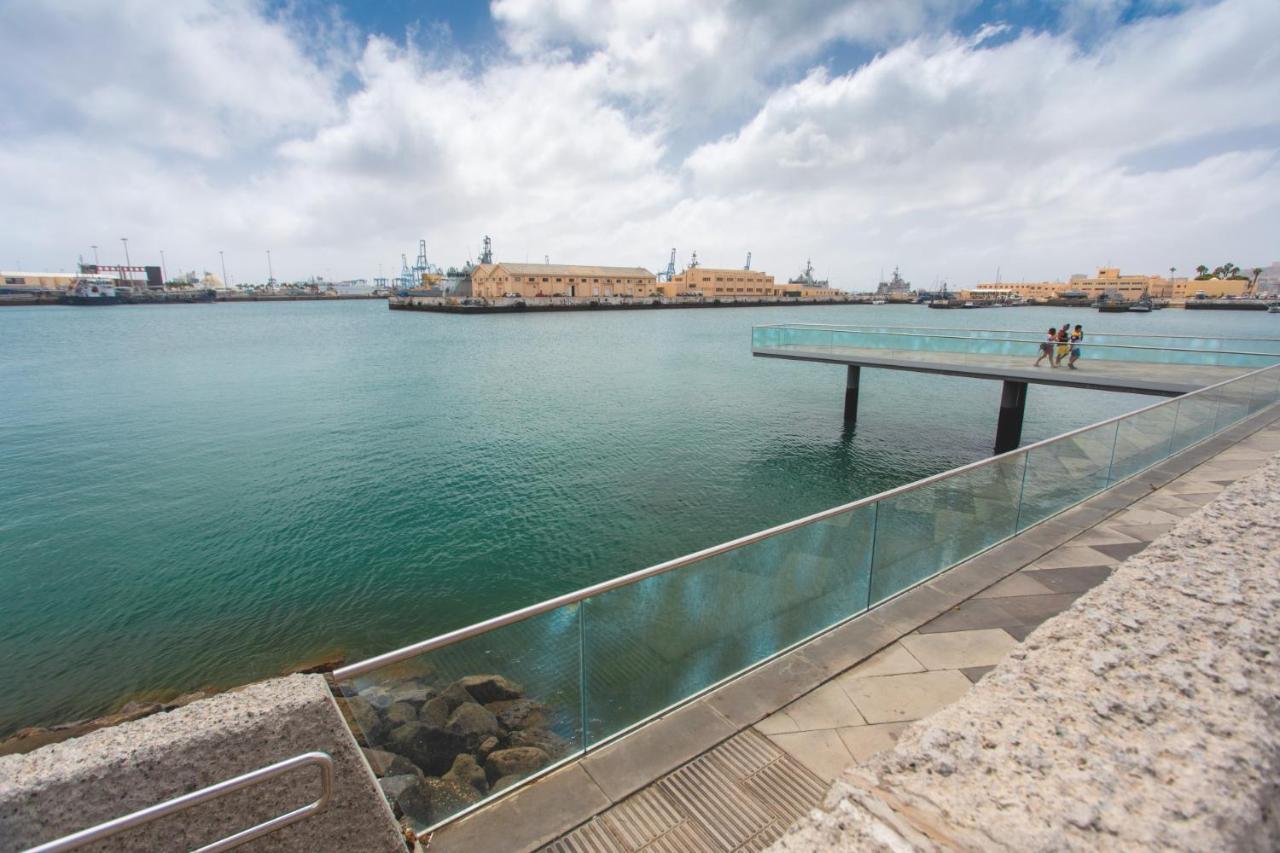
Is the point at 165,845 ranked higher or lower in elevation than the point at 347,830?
higher

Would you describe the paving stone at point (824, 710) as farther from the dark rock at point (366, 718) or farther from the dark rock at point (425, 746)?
the dark rock at point (366, 718)

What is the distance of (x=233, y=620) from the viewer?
12133 millimetres

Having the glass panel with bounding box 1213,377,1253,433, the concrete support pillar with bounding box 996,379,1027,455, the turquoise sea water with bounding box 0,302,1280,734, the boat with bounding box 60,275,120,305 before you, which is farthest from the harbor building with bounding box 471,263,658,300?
the glass panel with bounding box 1213,377,1253,433

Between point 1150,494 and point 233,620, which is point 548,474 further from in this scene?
point 1150,494

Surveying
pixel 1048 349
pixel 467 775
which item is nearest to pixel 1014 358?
pixel 1048 349

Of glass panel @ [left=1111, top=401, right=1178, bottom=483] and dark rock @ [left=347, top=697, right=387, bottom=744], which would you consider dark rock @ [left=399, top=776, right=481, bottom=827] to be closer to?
dark rock @ [left=347, top=697, right=387, bottom=744]

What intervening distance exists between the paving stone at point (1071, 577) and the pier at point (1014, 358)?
14.7 m

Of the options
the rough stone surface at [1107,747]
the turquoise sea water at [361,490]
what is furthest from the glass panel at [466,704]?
the turquoise sea water at [361,490]

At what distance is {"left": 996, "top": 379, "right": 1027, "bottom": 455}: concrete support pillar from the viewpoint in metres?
22.0

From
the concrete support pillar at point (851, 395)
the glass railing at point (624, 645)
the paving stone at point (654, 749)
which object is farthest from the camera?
the concrete support pillar at point (851, 395)

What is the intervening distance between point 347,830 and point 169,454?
2506cm

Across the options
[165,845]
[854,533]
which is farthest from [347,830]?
[854,533]

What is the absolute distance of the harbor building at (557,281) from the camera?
14275cm

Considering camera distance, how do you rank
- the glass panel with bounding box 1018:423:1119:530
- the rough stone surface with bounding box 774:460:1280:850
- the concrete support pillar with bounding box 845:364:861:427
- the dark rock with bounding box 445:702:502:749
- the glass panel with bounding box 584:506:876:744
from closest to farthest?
the rough stone surface with bounding box 774:460:1280:850
the glass panel with bounding box 584:506:876:744
the dark rock with bounding box 445:702:502:749
the glass panel with bounding box 1018:423:1119:530
the concrete support pillar with bounding box 845:364:861:427
